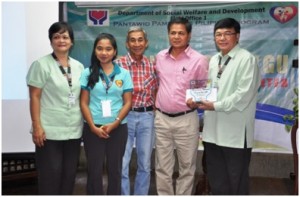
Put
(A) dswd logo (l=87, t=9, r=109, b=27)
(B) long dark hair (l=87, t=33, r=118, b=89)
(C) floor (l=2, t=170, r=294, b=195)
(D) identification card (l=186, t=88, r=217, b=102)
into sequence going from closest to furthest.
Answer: (B) long dark hair (l=87, t=33, r=118, b=89) → (D) identification card (l=186, t=88, r=217, b=102) → (C) floor (l=2, t=170, r=294, b=195) → (A) dswd logo (l=87, t=9, r=109, b=27)

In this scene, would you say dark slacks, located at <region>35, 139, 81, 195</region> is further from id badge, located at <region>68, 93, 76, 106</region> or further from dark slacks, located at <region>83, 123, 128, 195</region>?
id badge, located at <region>68, 93, 76, 106</region>

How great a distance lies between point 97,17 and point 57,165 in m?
1.98

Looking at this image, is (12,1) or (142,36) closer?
(142,36)

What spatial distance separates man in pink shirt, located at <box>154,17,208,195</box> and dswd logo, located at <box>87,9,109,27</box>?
1.33 meters

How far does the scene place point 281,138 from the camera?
3.90m

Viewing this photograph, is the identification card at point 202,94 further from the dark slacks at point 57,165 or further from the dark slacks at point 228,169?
the dark slacks at point 57,165

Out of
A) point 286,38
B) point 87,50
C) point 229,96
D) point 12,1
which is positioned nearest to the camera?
point 229,96

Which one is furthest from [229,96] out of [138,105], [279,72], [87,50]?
[87,50]

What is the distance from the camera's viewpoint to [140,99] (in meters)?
2.73

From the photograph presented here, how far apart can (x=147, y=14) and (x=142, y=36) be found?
1.28 m

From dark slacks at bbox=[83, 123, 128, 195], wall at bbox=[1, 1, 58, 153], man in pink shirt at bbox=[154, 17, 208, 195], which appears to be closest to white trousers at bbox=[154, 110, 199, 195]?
man in pink shirt at bbox=[154, 17, 208, 195]

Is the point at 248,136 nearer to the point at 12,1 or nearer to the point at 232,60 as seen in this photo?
the point at 232,60

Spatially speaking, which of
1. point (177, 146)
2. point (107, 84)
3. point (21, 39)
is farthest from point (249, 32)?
point (21, 39)

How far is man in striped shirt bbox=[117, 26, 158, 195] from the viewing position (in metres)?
2.71
